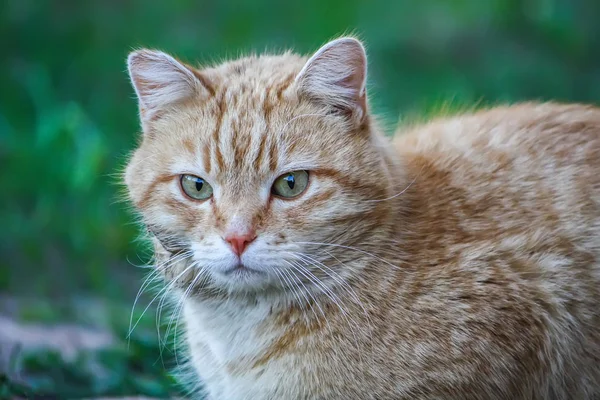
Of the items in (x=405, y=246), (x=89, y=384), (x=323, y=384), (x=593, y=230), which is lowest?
(x=89, y=384)

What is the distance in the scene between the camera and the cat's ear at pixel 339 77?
2.65 meters

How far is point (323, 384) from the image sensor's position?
103 inches

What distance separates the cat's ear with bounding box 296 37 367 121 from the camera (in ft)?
8.69

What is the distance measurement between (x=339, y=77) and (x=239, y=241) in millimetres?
667

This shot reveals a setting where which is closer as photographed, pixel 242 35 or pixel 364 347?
pixel 364 347

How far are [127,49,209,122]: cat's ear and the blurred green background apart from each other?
1916mm

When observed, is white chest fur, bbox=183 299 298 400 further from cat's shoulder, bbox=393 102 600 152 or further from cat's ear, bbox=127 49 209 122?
cat's shoulder, bbox=393 102 600 152

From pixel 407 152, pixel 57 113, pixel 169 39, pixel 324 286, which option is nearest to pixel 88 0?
pixel 169 39

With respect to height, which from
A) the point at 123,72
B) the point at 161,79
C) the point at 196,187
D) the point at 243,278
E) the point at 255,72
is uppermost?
the point at 123,72

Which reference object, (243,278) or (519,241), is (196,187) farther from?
(519,241)

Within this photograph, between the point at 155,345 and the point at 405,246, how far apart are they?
5.11 ft

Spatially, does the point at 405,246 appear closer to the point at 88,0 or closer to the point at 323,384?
the point at 323,384

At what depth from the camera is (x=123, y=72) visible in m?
5.46

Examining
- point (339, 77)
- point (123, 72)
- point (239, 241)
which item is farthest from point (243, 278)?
point (123, 72)
